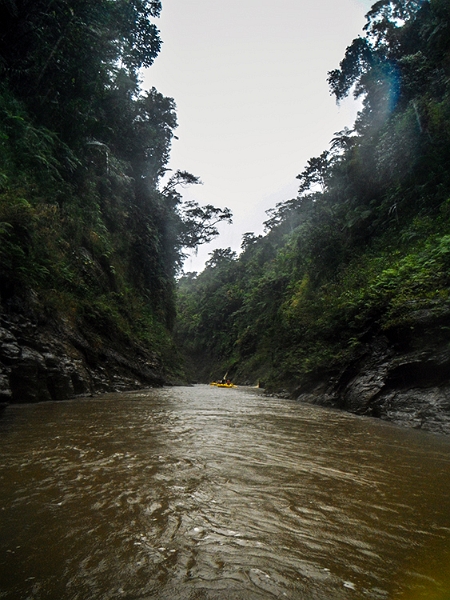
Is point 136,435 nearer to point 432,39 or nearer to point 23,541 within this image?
point 23,541

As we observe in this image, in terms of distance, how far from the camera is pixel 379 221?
16469 millimetres

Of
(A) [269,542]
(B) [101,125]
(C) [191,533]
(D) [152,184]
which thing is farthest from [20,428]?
(D) [152,184]

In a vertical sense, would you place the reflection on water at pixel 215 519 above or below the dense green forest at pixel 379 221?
below

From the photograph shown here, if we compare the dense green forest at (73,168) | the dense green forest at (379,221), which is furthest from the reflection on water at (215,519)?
the dense green forest at (379,221)

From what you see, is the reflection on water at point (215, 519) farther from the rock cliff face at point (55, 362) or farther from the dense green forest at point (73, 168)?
the dense green forest at point (73, 168)

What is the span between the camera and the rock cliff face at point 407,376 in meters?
6.91

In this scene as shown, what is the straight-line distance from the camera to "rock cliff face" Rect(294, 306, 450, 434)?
22.7 feet

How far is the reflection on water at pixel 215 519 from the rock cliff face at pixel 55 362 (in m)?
2.58

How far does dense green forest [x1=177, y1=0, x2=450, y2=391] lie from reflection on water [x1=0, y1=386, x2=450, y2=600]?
5865mm

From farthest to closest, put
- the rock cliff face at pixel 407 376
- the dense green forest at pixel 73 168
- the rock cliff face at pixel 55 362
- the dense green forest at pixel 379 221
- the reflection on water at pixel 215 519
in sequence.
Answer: the dense green forest at pixel 379 221
the dense green forest at pixel 73 168
the rock cliff face at pixel 407 376
the rock cliff face at pixel 55 362
the reflection on water at pixel 215 519

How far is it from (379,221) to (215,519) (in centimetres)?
1701

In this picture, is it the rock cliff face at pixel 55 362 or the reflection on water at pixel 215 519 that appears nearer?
the reflection on water at pixel 215 519

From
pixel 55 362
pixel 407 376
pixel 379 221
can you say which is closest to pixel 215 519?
pixel 407 376

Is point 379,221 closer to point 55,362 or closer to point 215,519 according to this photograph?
point 55,362
